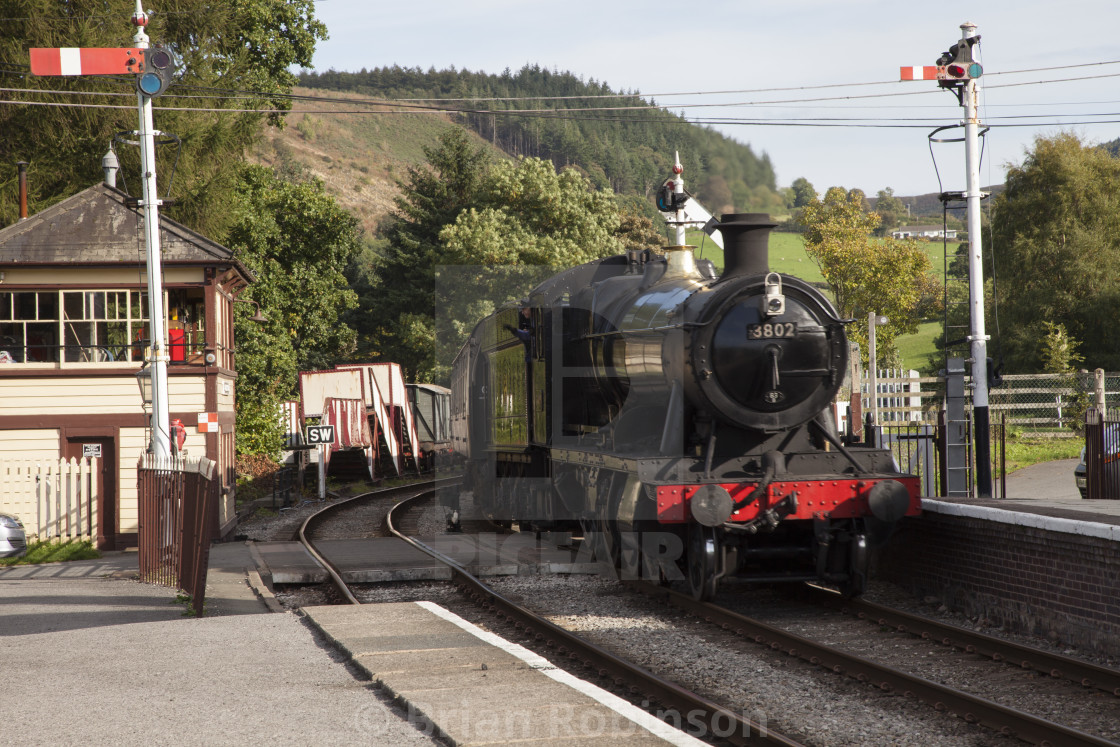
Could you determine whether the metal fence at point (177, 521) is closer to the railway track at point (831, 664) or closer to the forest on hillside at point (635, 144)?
the railway track at point (831, 664)

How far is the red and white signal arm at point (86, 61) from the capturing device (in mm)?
12895

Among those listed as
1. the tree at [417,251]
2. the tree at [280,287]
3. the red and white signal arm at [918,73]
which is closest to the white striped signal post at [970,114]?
the red and white signal arm at [918,73]

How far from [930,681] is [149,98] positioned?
1215 centimetres

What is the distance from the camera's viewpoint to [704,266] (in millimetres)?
10680

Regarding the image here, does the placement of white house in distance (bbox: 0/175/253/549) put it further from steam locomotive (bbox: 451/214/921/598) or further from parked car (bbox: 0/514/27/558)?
steam locomotive (bbox: 451/214/921/598)

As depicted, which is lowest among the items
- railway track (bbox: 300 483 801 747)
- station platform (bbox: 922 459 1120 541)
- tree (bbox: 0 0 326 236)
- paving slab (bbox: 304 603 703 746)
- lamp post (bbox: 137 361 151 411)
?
railway track (bbox: 300 483 801 747)

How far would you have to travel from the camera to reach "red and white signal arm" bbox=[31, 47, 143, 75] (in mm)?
12895

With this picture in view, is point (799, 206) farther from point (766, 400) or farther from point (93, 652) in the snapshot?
point (93, 652)

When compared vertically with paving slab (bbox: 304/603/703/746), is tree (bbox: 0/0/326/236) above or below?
above

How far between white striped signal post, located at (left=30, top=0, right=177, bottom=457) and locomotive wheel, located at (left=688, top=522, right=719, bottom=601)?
302 inches

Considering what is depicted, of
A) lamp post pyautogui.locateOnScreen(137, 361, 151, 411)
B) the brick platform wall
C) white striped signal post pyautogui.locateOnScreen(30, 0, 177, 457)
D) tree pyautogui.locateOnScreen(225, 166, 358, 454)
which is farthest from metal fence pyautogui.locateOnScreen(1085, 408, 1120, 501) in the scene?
tree pyautogui.locateOnScreen(225, 166, 358, 454)

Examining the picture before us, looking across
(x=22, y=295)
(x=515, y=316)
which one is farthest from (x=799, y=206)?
(x=22, y=295)

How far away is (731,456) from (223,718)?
498 cm

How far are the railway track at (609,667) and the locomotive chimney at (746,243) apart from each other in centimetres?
337
